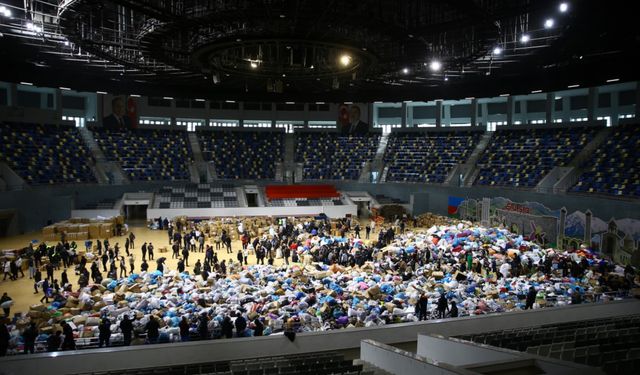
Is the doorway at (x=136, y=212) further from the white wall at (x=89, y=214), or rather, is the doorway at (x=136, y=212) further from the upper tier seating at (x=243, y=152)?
the upper tier seating at (x=243, y=152)

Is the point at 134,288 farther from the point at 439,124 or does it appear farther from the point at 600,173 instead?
the point at 439,124

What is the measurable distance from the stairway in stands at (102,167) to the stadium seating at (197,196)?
369 centimetres

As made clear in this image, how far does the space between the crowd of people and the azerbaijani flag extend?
11061mm

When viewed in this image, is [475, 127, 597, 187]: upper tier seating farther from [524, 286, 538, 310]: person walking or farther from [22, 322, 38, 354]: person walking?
[22, 322, 38, 354]: person walking

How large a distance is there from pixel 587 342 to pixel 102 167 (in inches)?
1501

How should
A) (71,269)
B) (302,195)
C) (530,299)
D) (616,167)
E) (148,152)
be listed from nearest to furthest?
(530,299) < (71,269) < (616,167) < (302,195) < (148,152)

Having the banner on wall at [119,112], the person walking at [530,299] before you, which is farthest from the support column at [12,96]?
the person walking at [530,299]

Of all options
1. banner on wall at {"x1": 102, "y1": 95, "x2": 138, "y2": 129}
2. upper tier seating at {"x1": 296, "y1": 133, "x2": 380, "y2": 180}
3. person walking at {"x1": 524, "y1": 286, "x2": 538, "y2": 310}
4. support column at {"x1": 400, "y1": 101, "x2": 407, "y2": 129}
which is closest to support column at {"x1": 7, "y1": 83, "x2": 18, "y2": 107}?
banner on wall at {"x1": 102, "y1": 95, "x2": 138, "y2": 129}

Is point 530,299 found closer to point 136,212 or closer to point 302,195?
point 302,195

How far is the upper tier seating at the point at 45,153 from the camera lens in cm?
3290

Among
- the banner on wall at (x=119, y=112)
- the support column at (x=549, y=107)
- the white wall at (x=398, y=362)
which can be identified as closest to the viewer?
the white wall at (x=398, y=362)

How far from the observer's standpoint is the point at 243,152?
46.3 meters

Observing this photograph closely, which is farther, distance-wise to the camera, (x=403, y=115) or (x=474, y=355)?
(x=403, y=115)

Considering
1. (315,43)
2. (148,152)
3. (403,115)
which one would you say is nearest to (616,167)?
(315,43)
